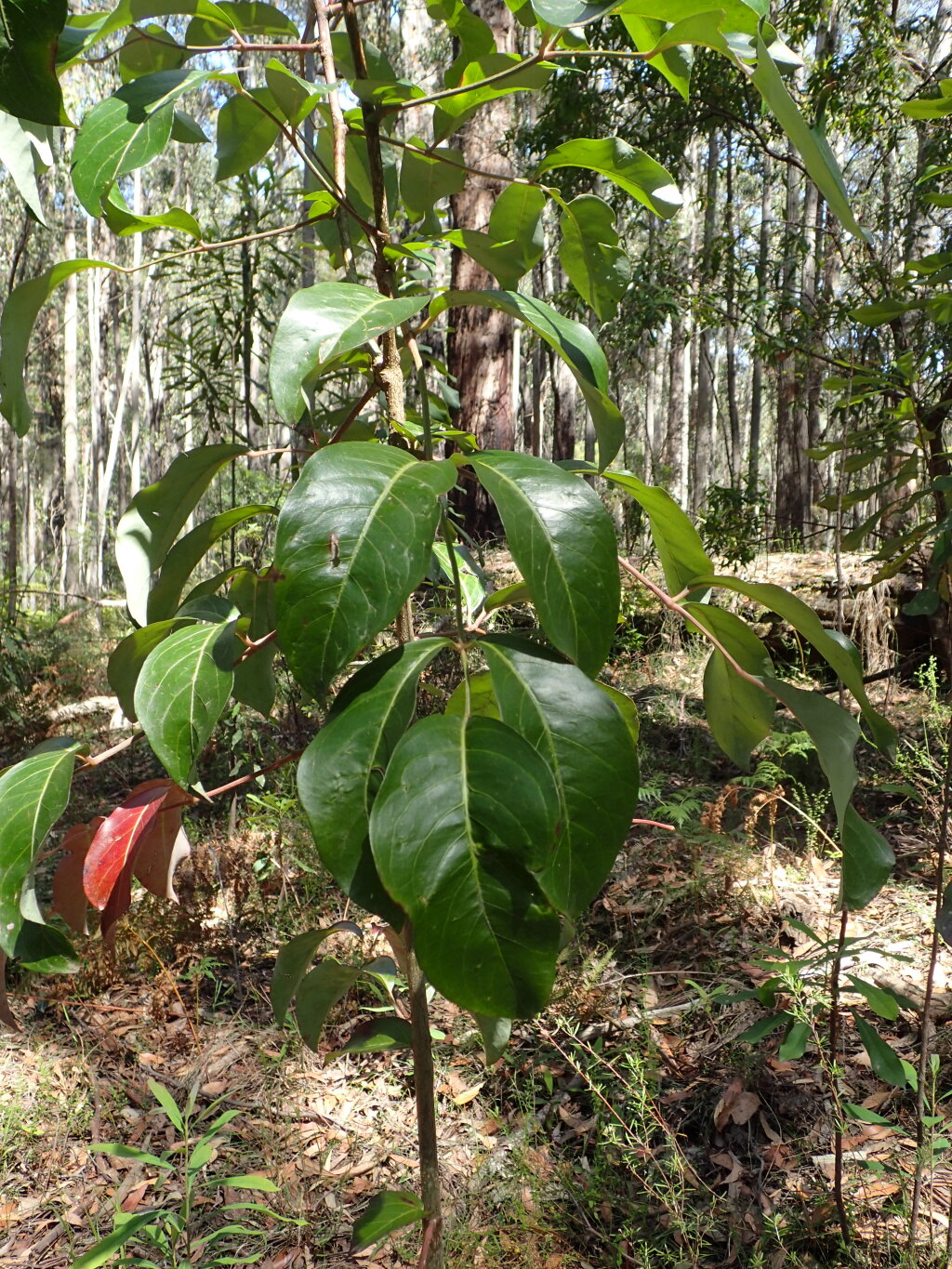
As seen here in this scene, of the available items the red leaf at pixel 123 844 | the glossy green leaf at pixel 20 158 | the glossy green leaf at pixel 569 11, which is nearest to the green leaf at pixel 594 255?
the glossy green leaf at pixel 569 11

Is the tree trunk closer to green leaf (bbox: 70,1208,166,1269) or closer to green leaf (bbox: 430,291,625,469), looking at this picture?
green leaf (bbox: 70,1208,166,1269)

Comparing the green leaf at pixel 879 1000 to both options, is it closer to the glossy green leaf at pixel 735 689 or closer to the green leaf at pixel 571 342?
the glossy green leaf at pixel 735 689

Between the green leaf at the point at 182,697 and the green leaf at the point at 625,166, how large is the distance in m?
0.55

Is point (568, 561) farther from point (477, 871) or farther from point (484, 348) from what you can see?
point (484, 348)

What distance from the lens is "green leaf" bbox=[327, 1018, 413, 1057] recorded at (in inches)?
36.4

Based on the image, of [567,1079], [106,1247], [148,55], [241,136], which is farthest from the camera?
[567,1079]

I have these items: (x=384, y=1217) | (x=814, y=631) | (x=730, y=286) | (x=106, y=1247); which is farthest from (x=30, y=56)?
(x=730, y=286)

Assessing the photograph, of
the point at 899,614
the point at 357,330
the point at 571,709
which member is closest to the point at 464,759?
the point at 571,709

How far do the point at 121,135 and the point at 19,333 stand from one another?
20cm

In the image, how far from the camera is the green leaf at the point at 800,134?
0.55 meters

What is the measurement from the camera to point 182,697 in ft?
2.17

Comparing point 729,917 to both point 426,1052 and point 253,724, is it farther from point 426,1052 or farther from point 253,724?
point 253,724

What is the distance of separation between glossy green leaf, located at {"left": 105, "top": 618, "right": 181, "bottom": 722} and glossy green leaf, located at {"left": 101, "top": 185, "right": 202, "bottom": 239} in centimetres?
36

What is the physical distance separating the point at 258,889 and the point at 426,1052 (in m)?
2.53
